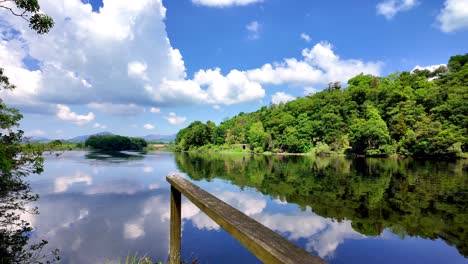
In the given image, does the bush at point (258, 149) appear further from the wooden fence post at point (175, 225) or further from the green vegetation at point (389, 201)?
the wooden fence post at point (175, 225)

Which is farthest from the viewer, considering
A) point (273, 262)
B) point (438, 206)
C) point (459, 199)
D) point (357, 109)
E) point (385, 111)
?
point (357, 109)

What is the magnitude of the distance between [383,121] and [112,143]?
100550 millimetres

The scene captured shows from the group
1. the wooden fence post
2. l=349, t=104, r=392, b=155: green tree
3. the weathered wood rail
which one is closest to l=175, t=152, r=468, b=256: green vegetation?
the wooden fence post

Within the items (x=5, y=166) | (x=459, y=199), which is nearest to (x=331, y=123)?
(x=459, y=199)

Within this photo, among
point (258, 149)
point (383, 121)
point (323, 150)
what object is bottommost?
point (323, 150)

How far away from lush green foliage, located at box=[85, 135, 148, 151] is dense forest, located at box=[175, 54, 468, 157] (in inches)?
1956

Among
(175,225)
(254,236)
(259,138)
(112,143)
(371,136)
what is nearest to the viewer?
(254,236)

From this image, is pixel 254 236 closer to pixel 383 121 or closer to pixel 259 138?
pixel 383 121

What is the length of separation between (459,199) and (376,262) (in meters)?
10.9

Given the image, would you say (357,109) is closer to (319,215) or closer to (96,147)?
(319,215)

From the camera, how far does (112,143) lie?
11512 cm

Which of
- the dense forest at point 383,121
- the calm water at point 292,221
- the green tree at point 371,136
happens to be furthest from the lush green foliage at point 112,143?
the calm water at point 292,221

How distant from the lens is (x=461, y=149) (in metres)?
44.7

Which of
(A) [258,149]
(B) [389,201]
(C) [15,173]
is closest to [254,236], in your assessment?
(C) [15,173]
